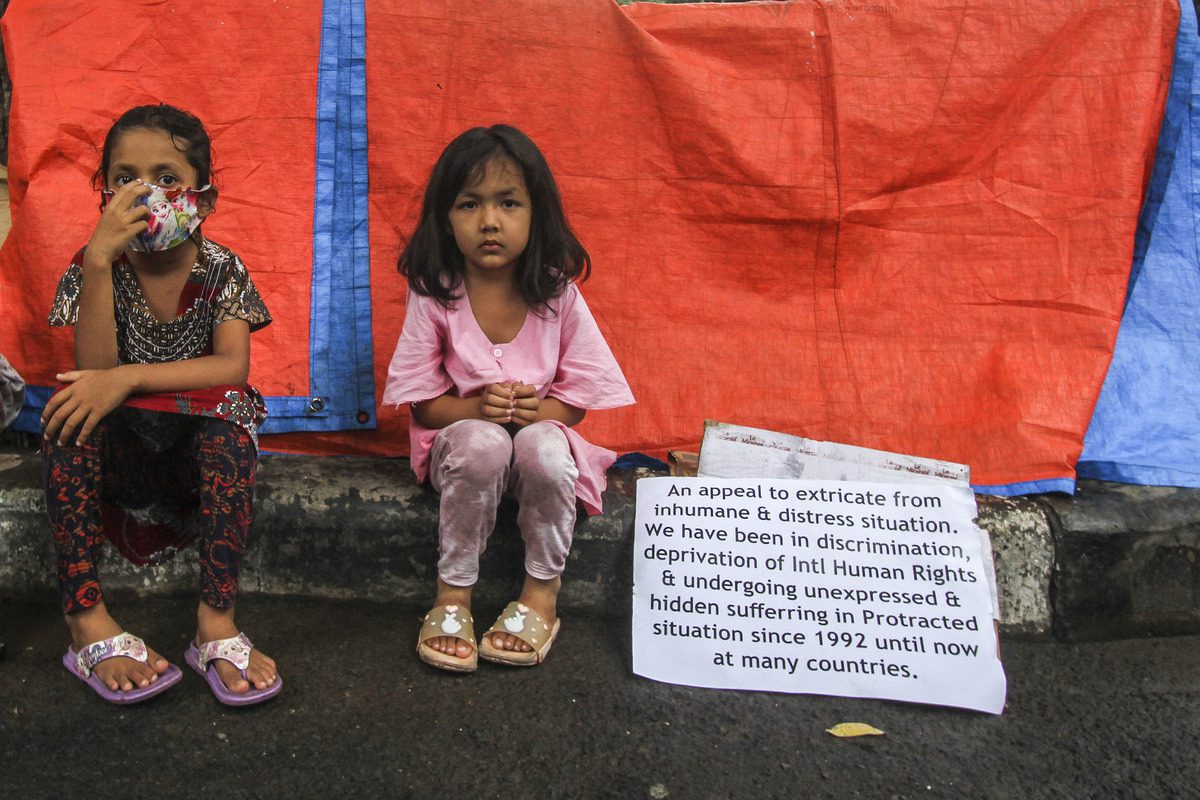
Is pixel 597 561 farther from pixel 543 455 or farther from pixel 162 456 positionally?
pixel 162 456

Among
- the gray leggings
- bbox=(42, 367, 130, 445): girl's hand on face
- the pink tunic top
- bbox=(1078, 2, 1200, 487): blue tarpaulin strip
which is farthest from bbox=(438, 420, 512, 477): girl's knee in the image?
bbox=(1078, 2, 1200, 487): blue tarpaulin strip

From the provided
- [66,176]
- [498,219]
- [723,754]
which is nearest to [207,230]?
[66,176]

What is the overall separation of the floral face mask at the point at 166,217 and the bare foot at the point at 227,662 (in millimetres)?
722

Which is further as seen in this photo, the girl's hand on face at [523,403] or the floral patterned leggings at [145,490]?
the girl's hand on face at [523,403]

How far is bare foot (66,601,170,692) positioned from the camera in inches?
74.2

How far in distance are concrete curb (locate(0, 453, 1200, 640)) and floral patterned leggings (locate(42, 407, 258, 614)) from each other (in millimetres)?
224

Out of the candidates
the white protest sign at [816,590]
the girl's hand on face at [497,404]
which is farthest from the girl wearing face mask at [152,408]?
the white protest sign at [816,590]

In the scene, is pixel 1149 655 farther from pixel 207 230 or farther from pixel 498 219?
pixel 207 230

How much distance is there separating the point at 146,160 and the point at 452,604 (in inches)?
43.1

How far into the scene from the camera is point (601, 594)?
7.72 feet

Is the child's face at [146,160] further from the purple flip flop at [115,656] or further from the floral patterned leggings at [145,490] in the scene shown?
the purple flip flop at [115,656]

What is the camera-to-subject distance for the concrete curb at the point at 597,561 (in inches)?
91.4

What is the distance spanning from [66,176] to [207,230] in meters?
0.40

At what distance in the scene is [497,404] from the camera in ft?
7.13
